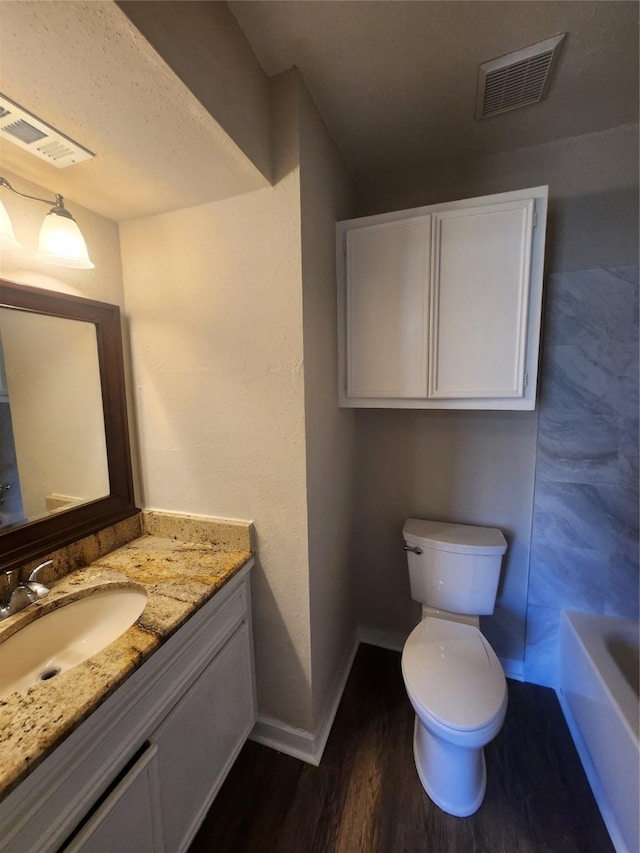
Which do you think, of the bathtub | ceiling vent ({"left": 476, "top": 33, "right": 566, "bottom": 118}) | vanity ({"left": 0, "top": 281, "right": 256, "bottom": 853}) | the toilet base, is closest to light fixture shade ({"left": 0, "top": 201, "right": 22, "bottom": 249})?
vanity ({"left": 0, "top": 281, "right": 256, "bottom": 853})

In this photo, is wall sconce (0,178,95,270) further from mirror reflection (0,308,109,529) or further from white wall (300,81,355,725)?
white wall (300,81,355,725)

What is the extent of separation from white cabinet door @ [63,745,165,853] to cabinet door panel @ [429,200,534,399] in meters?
1.45

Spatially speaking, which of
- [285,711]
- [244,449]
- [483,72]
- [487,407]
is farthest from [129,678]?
[483,72]

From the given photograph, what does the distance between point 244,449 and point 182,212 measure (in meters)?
0.90

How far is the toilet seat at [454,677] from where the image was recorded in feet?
3.59

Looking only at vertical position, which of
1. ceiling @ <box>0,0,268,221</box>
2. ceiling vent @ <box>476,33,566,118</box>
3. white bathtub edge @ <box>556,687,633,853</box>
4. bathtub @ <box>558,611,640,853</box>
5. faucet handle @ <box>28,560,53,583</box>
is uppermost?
ceiling vent @ <box>476,33,566,118</box>

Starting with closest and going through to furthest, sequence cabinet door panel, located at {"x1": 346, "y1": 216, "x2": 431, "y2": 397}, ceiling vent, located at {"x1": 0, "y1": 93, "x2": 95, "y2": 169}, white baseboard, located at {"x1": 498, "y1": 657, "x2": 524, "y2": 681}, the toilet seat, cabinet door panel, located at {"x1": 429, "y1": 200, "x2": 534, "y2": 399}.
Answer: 1. ceiling vent, located at {"x1": 0, "y1": 93, "x2": 95, "y2": 169}
2. the toilet seat
3. cabinet door panel, located at {"x1": 429, "y1": 200, "x2": 534, "y2": 399}
4. cabinet door panel, located at {"x1": 346, "y1": 216, "x2": 431, "y2": 397}
5. white baseboard, located at {"x1": 498, "y1": 657, "x2": 524, "y2": 681}

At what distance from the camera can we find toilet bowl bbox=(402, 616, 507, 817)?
108 cm

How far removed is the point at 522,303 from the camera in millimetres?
1234

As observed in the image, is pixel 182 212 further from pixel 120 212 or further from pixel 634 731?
pixel 634 731

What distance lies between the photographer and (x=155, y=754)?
852 mm

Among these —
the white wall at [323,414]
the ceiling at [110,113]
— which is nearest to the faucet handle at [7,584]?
the white wall at [323,414]

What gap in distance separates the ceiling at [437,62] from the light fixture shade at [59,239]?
2.40 ft

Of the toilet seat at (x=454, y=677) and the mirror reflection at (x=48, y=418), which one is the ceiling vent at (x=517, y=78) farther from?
the toilet seat at (x=454, y=677)
